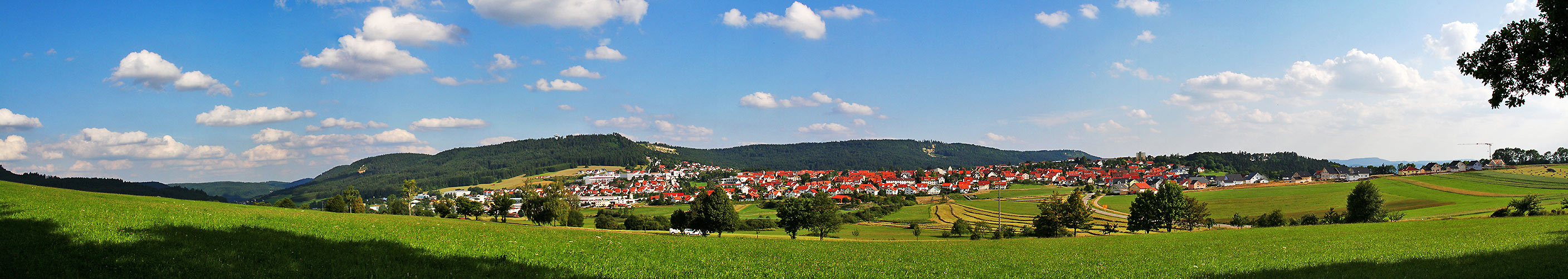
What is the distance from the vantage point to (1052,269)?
14.1 meters

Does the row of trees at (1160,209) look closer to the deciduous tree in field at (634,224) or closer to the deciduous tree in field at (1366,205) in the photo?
the deciduous tree in field at (1366,205)

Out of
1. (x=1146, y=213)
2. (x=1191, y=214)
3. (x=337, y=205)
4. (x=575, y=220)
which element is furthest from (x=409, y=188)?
(x=1191, y=214)

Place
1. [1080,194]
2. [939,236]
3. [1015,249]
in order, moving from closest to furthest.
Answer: [1015,249]
[1080,194]
[939,236]

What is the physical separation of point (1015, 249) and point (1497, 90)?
41.6 feet

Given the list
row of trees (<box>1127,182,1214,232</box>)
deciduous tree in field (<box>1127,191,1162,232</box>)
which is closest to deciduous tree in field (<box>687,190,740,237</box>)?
deciduous tree in field (<box>1127,191,1162,232</box>)

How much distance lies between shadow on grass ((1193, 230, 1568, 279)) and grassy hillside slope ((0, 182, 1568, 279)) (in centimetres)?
6

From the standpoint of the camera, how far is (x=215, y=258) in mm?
9719

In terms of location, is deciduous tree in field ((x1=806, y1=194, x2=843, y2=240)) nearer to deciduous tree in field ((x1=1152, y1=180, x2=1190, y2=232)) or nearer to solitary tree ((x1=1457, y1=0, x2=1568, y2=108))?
deciduous tree in field ((x1=1152, y1=180, x2=1190, y2=232))

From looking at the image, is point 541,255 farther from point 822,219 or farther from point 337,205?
point 337,205

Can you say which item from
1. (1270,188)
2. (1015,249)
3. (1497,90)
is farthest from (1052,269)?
(1270,188)

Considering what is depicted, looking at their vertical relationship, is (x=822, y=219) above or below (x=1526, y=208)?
below

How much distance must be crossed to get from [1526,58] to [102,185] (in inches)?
7474

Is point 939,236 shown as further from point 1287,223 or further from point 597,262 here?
point 597,262

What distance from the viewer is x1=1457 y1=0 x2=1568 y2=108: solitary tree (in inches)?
433
